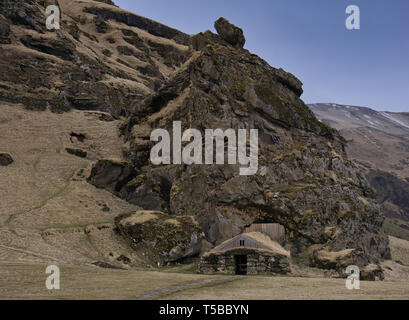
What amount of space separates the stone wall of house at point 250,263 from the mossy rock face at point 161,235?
6.43 metres

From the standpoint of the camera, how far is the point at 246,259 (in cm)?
3981

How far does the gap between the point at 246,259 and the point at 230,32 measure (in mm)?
45818

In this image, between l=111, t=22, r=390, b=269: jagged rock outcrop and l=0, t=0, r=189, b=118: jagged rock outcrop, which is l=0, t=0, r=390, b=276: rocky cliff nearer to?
l=111, t=22, r=390, b=269: jagged rock outcrop

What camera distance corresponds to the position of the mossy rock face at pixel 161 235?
44.7 meters

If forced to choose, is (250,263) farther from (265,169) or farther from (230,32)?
(230,32)

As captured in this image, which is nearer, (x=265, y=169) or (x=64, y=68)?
(x=265, y=169)

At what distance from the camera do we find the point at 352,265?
4203 centimetres

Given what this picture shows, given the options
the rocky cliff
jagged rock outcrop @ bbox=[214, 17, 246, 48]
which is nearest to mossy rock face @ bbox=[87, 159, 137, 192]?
the rocky cliff

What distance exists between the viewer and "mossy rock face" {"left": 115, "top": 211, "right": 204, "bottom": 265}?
44.7 meters

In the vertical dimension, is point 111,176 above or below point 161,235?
above

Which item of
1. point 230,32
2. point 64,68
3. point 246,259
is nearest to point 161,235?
point 246,259

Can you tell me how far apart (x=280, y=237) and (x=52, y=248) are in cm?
2635

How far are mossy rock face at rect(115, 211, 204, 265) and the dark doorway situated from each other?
24.5 feet

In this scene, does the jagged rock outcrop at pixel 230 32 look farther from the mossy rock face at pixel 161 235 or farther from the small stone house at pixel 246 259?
the small stone house at pixel 246 259
